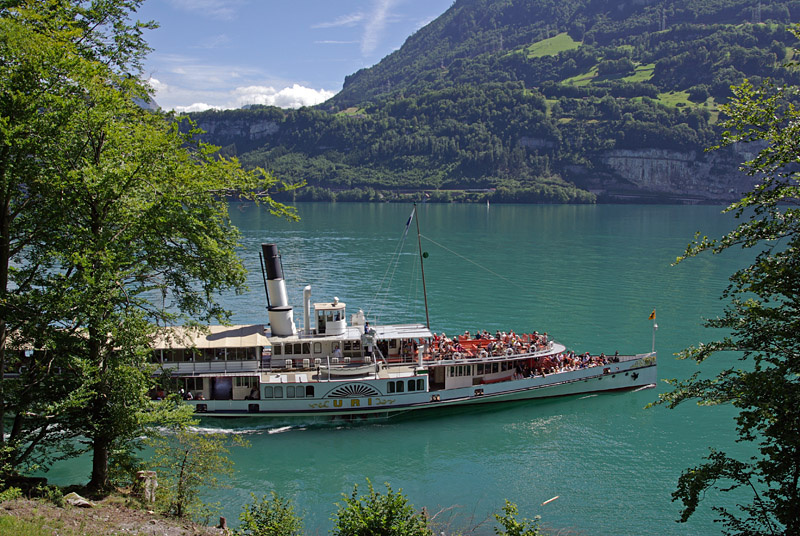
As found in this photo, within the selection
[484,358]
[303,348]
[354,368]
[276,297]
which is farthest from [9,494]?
[484,358]

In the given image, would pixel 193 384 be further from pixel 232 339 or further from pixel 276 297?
pixel 276 297

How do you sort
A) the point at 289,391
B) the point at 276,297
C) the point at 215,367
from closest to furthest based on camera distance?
1. the point at 215,367
2. the point at 289,391
3. the point at 276,297

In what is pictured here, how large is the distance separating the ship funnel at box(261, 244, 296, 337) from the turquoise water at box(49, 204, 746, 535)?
18.0 feet

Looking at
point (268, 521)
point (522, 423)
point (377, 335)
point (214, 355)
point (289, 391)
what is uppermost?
point (377, 335)

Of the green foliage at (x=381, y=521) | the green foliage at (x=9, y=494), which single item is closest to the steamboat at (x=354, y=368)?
the green foliage at (x=9, y=494)

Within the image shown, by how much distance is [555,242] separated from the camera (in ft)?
364

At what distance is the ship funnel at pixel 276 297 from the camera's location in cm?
3434

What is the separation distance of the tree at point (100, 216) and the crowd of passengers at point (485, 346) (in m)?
20.6

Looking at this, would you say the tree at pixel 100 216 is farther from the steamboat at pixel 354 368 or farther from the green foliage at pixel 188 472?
the steamboat at pixel 354 368

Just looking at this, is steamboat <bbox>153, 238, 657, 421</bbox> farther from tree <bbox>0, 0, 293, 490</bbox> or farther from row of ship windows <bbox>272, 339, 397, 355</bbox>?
tree <bbox>0, 0, 293, 490</bbox>

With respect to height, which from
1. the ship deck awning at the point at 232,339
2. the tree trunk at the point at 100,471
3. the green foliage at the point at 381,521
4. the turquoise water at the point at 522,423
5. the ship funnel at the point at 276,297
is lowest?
the turquoise water at the point at 522,423

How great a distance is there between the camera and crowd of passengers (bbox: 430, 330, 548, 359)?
35.8m

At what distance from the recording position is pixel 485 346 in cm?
3825

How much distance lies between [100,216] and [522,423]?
25.3 m
